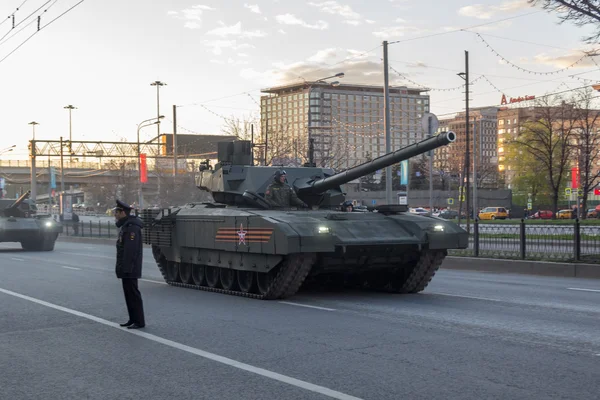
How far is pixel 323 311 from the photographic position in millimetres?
11266

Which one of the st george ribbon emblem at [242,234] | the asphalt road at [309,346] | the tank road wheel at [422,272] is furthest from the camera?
the tank road wheel at [422,272]

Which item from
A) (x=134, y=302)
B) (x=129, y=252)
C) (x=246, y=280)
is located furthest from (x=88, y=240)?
(x=129, y=252)

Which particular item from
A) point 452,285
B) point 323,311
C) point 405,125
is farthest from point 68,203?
point 405,125

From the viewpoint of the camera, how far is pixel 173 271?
52.9ft

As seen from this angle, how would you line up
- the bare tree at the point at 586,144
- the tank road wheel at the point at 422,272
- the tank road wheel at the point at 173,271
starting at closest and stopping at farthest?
1. the tank road wheel at the point at 422,272
2. the tank road wheel at the point at 173,271
3. the bare tree at the point at 586,144

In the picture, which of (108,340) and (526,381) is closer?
(526,381)

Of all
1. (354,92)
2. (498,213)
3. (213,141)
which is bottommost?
(498,213)

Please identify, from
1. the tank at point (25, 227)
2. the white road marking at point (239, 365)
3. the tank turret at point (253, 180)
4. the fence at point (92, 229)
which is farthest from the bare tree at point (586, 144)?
the white road marking at point (239, 365)

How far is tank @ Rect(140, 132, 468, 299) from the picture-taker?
1237 cm

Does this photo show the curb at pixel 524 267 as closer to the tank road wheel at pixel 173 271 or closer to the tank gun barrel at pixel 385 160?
the tank gun barrel at pixel 385 160

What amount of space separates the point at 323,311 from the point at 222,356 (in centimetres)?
351

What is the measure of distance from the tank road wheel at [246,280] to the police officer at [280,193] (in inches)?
55.6

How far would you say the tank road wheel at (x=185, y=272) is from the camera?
15.5 metres

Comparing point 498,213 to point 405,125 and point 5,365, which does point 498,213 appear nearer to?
point 5,365
